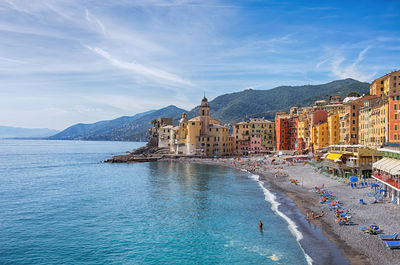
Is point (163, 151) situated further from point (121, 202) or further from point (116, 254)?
point (116, 254)

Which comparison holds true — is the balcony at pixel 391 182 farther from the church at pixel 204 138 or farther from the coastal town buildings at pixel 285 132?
the church at pixel 204 138

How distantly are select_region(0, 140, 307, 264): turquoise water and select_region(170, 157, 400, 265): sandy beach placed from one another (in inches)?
167

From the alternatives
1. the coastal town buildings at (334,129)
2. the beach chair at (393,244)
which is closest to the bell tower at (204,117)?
the coastal town buildings at (334,129)

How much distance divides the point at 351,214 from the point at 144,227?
23.7m

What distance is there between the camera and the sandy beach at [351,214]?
86.7 feet

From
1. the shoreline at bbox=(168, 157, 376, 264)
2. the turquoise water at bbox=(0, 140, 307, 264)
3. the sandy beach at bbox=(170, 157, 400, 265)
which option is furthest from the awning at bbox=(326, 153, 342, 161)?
the turquoise water at bbox=(0, 140, 307, 264)

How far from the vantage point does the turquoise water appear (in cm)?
2981

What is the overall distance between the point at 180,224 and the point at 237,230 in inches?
283

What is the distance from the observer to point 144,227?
38375 millimetres

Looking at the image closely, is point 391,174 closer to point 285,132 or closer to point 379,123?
point 379,123

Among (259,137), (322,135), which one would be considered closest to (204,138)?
(259,137)

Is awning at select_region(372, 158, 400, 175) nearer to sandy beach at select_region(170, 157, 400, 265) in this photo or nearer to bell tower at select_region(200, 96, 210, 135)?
sandy beach at select_region(170, 157, 400, 265)

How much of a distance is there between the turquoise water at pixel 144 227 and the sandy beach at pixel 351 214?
13.9 feet

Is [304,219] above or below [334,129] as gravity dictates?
below
